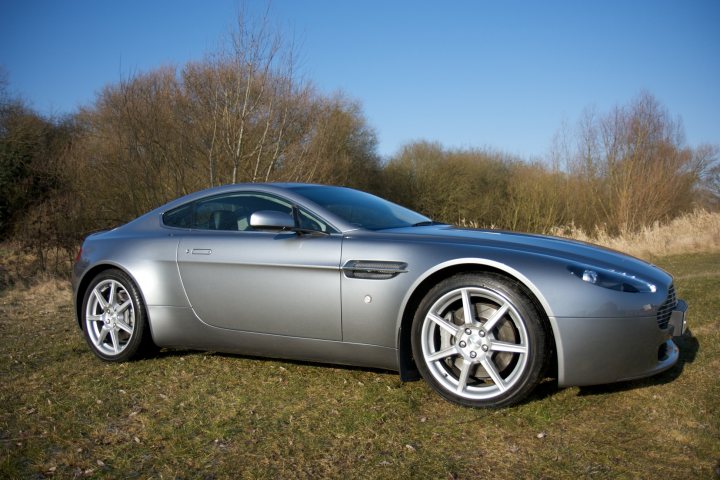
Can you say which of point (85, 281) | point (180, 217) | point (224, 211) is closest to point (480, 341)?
point (224, 211)

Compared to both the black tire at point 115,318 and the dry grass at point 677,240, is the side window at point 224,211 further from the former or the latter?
the dry grass at point 677,240

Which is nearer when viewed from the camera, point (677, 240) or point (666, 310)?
point (666, 310)

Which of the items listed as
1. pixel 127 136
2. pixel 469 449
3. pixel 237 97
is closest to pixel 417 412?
pixel 469 449

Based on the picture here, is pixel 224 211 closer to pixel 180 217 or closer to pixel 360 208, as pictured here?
pixel 180 217

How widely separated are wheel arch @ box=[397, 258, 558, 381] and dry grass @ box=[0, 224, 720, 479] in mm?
231

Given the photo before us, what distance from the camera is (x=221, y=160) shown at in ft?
42.7

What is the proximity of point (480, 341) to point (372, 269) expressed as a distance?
2.52 ft

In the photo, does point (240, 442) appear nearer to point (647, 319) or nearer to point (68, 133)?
point (647, 319)

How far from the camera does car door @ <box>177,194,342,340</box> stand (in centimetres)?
371

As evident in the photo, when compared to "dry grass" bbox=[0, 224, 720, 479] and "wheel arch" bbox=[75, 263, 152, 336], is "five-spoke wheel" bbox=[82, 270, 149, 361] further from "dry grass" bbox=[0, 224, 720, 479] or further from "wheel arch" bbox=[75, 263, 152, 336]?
"dry grass" bbox=[0, 224, 720, 479]

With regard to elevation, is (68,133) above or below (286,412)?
above

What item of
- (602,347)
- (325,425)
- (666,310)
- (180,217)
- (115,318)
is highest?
(180,217)

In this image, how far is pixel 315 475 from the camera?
2541mm

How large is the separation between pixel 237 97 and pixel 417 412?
9984 mm
